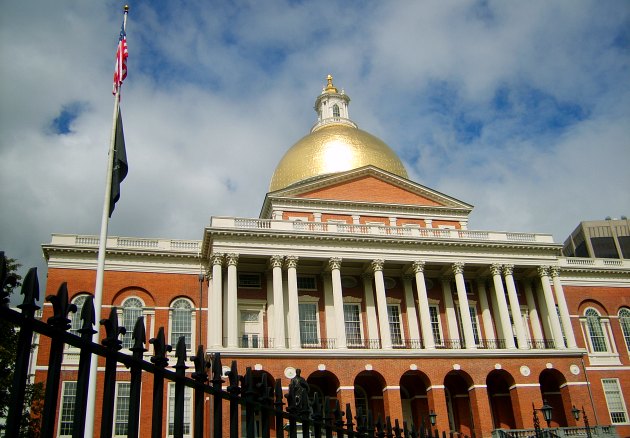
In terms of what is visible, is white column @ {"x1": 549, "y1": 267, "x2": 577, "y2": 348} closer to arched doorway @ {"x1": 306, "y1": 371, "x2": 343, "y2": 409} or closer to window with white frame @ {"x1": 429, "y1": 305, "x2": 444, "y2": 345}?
window with white frame @ {"x1": 429, "y1": 305, "x2": 444, "y2": 345}

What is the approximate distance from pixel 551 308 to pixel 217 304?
2308 cm

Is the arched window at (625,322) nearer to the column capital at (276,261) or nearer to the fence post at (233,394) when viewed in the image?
the column capital at (276,261)

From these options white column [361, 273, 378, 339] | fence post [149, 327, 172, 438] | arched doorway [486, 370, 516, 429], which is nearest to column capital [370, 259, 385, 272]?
white column [361, 273, 378, 339]

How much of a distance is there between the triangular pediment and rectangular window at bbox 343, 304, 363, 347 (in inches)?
350

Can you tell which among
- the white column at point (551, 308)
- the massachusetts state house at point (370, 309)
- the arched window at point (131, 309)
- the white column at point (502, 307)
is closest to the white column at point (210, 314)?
the massachusetts state house at point (370, 309)

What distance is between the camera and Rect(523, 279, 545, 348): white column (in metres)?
43.8

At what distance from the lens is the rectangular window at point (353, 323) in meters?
40.2

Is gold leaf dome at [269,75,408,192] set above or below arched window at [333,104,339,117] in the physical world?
below

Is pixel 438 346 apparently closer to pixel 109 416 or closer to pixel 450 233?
pixel 450 233

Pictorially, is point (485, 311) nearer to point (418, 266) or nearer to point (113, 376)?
point (418, 266)

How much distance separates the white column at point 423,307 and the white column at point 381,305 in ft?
7.63

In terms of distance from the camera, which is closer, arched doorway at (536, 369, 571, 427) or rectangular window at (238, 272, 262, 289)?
rectangular window at (238, 272, 262, 289)

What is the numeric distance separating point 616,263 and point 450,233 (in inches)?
690

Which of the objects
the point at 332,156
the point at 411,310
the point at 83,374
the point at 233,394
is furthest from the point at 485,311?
the point at 83,374
